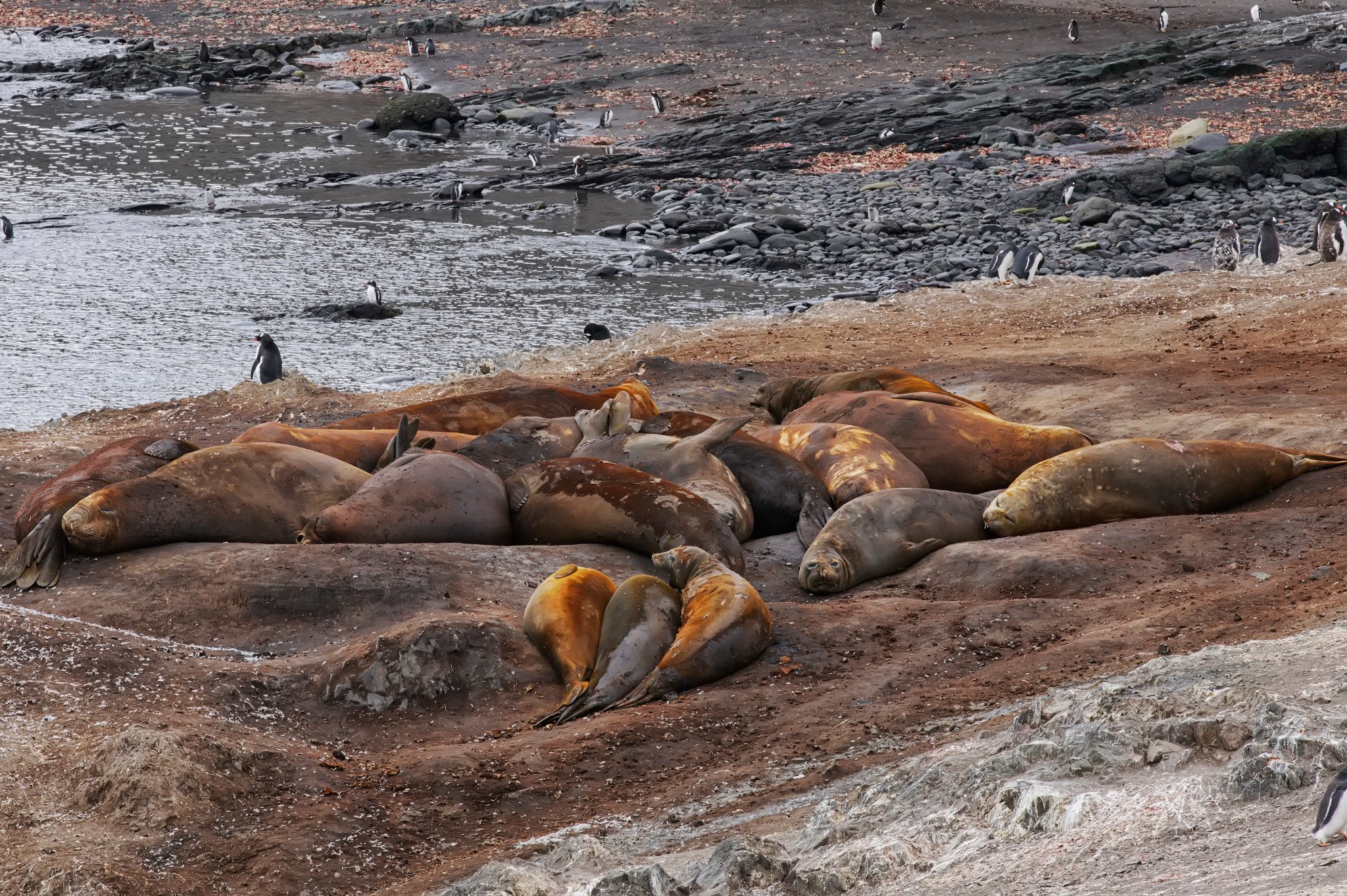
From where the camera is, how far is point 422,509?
698cm

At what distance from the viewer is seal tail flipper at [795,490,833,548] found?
7285mm

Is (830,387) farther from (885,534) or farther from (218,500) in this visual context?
(218,500)

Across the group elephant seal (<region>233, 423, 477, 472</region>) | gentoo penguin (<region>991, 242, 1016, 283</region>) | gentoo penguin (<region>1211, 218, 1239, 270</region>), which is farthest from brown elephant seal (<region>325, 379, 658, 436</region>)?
gentoo penguin (<region>1211, 218, 1239, 270</region>)

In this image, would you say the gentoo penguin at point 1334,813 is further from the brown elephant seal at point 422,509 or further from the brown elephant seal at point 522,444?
the brown elephant seal at point 522,444

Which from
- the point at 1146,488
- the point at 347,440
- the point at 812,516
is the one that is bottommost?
the point at 812,516

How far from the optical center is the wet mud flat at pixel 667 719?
3354 mm

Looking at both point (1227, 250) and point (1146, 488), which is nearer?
point (1146, 488)

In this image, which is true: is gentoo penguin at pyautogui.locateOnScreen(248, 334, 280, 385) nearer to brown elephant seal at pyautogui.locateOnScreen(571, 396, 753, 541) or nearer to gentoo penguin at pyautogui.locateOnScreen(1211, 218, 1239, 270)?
brown elephant seal at pyautogui.locateOnScreen(571, 396, 753, 541)

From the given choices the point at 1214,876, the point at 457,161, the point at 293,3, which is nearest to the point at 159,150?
the point at 457,161

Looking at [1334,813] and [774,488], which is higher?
[1334,813]

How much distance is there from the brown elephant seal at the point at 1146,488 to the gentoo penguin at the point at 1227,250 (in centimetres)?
956

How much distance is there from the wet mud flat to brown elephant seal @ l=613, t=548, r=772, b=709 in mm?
127

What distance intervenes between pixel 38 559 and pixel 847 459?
177 inches

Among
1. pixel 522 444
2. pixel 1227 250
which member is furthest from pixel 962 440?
pixel 1227 250
